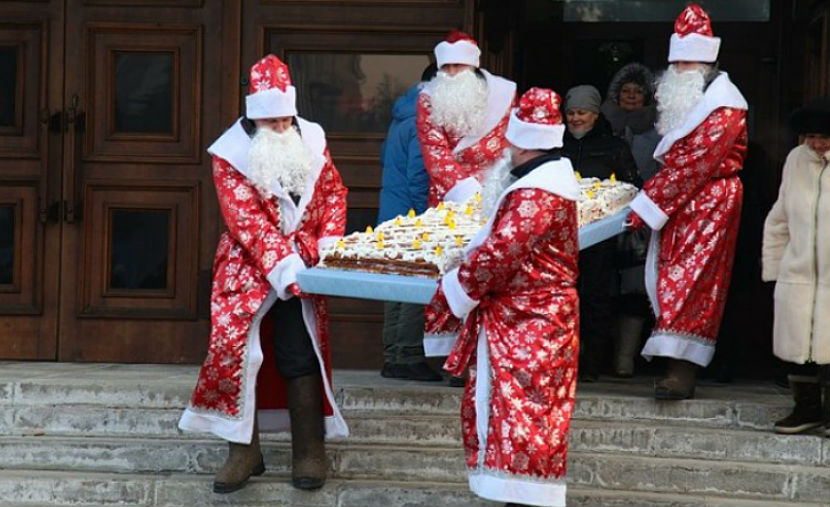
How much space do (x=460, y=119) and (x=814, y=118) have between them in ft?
6.43

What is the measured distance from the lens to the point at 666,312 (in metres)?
9.79

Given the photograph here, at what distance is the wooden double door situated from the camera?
1138 cm

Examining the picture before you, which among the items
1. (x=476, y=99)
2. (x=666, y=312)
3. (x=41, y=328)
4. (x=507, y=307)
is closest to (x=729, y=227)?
(x=666, y=312)

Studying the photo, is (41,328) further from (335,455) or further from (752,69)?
(752,69)

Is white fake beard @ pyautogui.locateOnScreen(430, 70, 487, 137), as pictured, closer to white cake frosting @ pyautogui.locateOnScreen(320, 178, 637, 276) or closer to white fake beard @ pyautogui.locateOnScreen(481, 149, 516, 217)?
white cake frosting @ pyautogui.locateOnScreen(320, 178, 637, 276)

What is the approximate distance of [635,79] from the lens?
11406 mm

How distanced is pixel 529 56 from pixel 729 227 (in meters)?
3.19

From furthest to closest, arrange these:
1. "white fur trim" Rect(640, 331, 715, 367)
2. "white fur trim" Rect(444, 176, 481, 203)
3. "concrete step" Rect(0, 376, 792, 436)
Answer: "white fur trim" Rect(444, 176, 481, 203)
"white fur trim" Rect(640, 331, 715, 367)
"concrete step" Rect(0, 376, 792, 436)

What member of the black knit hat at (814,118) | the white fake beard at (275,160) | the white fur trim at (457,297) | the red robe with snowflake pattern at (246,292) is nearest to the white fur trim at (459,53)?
the red robe with snowflake pattern at (246,292)

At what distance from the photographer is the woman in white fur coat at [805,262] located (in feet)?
30.2

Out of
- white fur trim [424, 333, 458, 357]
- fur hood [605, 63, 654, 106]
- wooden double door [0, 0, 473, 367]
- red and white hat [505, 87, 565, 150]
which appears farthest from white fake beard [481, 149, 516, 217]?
fur hood [605, 63, 654, 106]

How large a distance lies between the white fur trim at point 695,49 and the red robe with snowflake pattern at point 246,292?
2164 millimetres

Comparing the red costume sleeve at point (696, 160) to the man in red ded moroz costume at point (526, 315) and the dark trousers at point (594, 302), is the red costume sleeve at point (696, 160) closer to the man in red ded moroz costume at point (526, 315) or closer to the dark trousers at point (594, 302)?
the dark trousers at point (594, 302)

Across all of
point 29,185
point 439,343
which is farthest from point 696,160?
point 29,185
